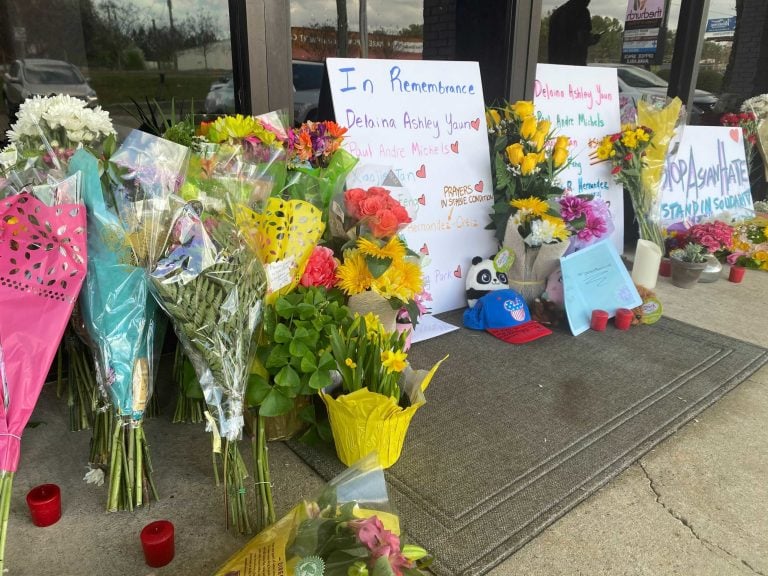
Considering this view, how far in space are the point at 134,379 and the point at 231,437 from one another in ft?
0.96

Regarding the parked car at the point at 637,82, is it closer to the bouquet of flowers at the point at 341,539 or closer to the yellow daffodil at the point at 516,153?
the yellow daffodil at the point at 516,153

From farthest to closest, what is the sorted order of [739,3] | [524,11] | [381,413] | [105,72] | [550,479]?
[739,3] → [524,11] → [105,72] → [550,479] → [381,413]

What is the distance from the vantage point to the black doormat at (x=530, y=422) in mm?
1543

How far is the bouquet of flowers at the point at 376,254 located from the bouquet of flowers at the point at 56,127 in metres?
0.75

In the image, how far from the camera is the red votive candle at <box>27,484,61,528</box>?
57.4 inches

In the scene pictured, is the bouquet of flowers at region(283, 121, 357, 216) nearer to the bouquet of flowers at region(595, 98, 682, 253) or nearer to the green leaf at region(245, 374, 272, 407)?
the green leaf at region(245, 374, 272, 407)

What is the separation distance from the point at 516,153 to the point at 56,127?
1.95 metres

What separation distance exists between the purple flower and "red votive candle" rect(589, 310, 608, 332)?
18.2 inches

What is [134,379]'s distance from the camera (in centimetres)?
143

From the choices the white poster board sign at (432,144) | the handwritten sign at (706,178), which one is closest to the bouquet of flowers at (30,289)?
the white poster board sign at (432,144)

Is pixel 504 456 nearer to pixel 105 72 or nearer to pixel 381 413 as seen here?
pixel 381 413

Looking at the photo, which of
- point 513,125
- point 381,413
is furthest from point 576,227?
point 381,413

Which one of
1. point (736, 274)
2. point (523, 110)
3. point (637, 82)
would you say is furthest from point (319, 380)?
point (637, 82)

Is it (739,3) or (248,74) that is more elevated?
(739,3)
